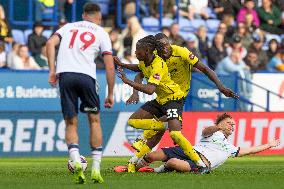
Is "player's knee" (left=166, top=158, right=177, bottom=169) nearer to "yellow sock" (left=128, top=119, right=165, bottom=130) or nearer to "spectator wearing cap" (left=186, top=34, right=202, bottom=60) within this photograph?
"yellow sock" (left=128, top=119, right=165, bottom=130)

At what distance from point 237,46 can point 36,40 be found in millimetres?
5854

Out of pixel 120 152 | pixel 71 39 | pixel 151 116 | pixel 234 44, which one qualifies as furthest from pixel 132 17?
pixel 71 39

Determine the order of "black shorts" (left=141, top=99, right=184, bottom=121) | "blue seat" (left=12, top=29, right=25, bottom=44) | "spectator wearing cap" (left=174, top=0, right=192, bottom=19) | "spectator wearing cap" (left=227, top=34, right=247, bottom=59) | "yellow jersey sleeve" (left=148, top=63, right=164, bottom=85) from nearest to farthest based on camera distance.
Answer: "yellow jersey sleeve" (left=148, top=63, right=164, bottom=85) → "black shorts" (left=141, top=99, right=184, bottom=121) → "blue seat" (left=12, top=29, right=25, bottom=44) → "spectator wearing cap" (left=227, top=34, right=247, bottom=59) → "spectator wearing cap" (left=174, top=0, right=192, bottom=19)

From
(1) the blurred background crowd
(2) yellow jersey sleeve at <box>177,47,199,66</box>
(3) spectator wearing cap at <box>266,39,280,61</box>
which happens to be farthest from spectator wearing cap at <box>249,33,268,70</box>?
(2) yellow jersey sleeve at <box>177,47,199,66</box>

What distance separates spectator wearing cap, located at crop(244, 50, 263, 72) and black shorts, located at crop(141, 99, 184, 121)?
1289cm

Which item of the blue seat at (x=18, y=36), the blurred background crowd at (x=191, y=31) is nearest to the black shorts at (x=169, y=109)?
the blurred background crowd at (x=191, y=31)

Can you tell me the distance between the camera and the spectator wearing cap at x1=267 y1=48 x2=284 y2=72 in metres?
28.9

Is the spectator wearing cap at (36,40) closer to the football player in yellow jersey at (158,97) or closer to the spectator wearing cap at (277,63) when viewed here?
the spectator wearing cap at (277,63)

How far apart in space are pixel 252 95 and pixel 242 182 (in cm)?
1359

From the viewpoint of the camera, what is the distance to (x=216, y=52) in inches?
1101

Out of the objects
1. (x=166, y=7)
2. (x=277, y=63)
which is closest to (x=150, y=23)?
(x=166, y=7)

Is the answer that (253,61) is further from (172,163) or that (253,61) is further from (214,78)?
(172,163)

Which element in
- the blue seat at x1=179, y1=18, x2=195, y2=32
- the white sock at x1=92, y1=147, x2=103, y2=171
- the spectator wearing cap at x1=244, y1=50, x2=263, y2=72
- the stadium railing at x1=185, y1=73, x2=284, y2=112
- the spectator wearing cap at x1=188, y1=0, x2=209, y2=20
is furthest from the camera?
the spectator wearing cap at x1=188, y1=0, x2=209, y2=20

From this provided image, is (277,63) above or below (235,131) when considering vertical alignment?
above
